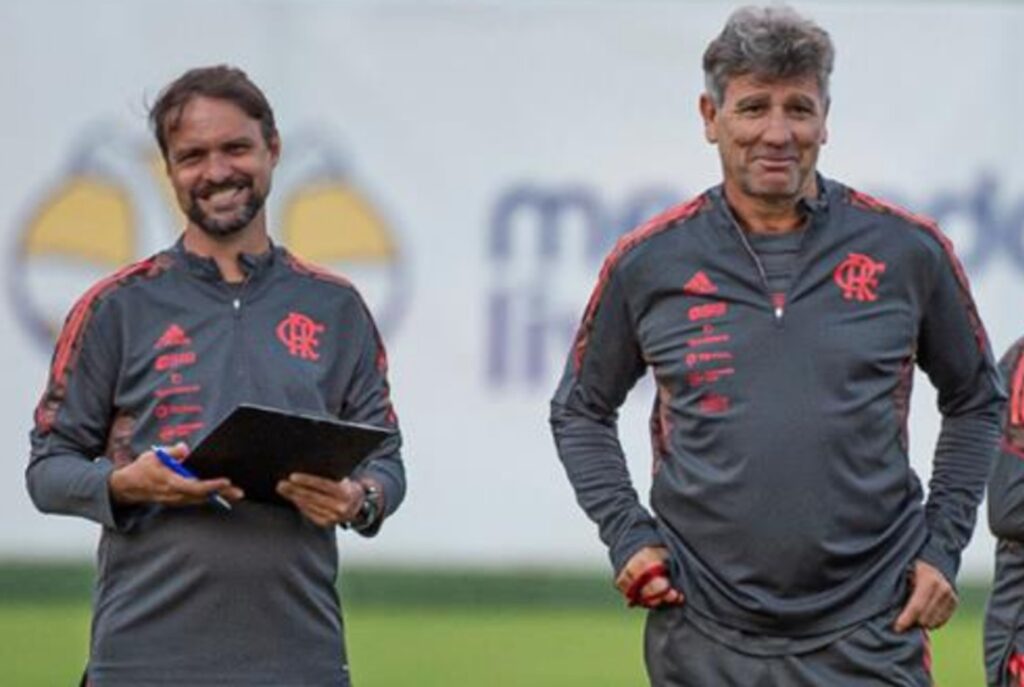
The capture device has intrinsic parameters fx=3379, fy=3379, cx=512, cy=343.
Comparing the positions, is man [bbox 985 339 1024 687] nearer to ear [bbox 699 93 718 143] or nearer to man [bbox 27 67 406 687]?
ear [bbox 699 93 718 143]

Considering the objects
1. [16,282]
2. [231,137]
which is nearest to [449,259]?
[16,282]

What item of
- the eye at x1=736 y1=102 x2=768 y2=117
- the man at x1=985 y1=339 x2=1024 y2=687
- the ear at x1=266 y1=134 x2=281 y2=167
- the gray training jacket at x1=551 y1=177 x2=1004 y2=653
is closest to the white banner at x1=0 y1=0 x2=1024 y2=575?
the man at x1=985 y1=339 x2=1024 y2=687

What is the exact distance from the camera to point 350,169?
14.4m

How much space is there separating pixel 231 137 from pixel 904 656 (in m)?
1.80

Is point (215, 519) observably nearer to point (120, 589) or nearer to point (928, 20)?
point (120, 589)

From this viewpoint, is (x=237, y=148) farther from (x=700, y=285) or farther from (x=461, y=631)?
(x=461, y=631)

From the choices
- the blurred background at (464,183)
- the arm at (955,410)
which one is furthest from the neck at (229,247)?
the blurred background at (464,183)

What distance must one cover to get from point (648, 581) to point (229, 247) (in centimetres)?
120

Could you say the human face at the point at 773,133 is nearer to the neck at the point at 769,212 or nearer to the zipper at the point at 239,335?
the neck at the point at 769,212

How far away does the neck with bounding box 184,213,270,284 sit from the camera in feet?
23.7

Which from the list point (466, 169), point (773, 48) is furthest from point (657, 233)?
point (466, 169)

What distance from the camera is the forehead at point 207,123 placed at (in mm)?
7199

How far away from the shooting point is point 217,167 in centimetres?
717

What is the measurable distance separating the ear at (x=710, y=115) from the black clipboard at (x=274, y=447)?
915 millimetres
